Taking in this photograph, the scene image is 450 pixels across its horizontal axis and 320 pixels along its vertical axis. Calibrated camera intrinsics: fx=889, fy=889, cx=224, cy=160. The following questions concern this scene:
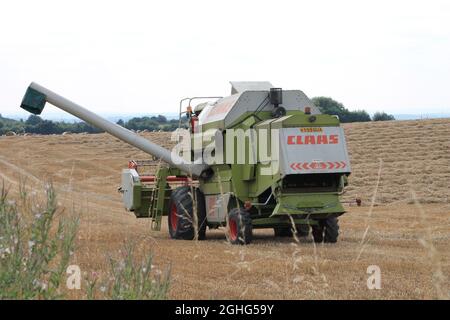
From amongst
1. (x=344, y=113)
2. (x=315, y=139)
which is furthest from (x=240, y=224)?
(x=344, y=113)

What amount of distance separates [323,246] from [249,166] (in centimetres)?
165

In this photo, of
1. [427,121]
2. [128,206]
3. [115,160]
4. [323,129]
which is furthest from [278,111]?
[427,121]

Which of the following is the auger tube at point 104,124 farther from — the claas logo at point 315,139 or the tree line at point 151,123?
the tree line at point 151,123

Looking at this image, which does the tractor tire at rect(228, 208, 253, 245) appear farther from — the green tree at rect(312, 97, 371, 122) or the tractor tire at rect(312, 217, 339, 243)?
the green tree at rect(312, 97, 371, 122)

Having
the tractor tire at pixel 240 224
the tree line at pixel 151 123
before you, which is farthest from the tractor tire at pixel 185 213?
the tree line at pixel 151 123

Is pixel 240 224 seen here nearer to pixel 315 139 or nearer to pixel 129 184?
pixel 315 139

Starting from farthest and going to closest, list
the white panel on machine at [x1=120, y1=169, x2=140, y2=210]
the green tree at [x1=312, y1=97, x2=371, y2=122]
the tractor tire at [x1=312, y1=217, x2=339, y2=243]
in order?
the green tree at [x1=312, y1=97, x2=371, y2=122], the white panel on machine at [x1=120, y1=169, x2=140, y2=210], the tractor tire at [x1=312, y1=217, x2=339, y2=243]

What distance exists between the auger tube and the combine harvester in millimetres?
16

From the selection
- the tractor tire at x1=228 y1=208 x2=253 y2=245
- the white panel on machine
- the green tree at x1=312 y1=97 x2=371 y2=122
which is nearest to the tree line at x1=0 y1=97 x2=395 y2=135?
the green tree at x1=312 y1=97 x2=371 y2=122

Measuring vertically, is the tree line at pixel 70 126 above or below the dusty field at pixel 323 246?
above

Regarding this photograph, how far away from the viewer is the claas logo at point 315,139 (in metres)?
12.3

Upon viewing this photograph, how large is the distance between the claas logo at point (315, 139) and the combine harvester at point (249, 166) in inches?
0.5

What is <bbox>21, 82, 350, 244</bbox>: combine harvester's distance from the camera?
12.3 m
